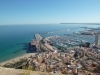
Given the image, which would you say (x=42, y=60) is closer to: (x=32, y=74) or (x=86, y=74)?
(x=86, y=74)

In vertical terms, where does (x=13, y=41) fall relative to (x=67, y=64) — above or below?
below

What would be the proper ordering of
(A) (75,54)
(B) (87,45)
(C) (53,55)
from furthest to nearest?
(B) (87,45), (A) (75,54), (C) (53,55)

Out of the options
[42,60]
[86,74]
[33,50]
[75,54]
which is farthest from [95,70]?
[33,50]

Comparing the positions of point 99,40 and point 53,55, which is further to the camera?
point 99,40

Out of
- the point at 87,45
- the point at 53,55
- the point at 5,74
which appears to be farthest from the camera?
the point at 87,45

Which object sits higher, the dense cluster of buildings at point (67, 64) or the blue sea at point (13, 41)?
the dense cluster of buildings at point (67, 64)

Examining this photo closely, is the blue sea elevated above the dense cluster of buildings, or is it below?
below

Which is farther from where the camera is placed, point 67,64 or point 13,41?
point 13,41

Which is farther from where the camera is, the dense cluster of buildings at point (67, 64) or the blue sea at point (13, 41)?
the blue sea at point (13, 41)

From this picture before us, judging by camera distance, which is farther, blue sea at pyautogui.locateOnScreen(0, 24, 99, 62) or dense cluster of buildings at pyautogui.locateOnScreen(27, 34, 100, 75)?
blue sea at pyautogui.locateOnScreen(0, 24, 99, 62)

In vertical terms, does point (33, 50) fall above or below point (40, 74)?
below
